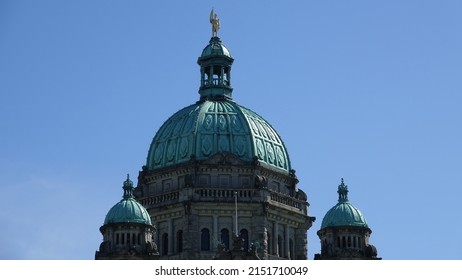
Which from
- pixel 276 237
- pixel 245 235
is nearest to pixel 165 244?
pixel 245 235

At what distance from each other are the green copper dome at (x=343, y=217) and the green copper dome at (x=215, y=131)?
10073 mm

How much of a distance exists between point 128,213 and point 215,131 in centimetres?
1669

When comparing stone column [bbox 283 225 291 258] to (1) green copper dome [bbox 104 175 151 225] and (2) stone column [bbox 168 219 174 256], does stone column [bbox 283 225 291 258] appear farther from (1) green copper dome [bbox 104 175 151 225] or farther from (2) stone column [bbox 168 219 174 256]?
(1) green copper dome [bbox 104 175 151 225]

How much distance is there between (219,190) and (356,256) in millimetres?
14520

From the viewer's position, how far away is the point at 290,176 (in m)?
137

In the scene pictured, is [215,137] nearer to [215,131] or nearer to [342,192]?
[215,131]

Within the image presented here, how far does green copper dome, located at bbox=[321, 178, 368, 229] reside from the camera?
125 metres

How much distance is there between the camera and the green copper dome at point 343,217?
410 feet

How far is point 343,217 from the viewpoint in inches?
4931

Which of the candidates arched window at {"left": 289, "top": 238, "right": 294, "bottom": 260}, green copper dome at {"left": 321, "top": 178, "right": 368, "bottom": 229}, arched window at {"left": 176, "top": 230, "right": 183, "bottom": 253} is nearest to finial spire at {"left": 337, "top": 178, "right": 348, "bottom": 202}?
green copper dome at {"left": 321, "top": 178, "right": 368, "bottom": 229}

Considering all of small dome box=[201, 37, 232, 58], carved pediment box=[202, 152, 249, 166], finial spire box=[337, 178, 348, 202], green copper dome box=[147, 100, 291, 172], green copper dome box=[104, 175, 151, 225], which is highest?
small dome box=[201, 37, 232, 58]

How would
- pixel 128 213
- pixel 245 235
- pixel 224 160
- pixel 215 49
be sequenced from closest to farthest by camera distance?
pixel 128 213
pixel 245 235
pixel 224 160
pixel 215 49
